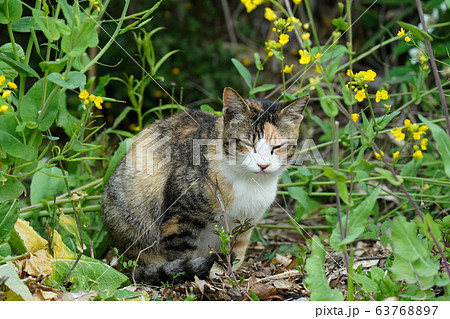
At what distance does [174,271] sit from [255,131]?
2.73ft

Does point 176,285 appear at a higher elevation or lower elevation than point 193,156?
lower

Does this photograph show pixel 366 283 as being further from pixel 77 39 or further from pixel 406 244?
pixel 77 39

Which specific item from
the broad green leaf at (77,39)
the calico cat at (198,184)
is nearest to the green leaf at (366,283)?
the calico cat at (198,184)

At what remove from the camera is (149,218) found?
9.77 feet

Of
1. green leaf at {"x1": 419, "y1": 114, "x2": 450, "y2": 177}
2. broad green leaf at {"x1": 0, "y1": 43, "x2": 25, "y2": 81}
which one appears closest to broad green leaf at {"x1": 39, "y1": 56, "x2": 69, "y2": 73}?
broad green leaf at {"x1": 0, "y1": 43, "x2": 25, "y2": 81}

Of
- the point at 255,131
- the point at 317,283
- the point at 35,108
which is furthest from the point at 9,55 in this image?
the point at 317,283

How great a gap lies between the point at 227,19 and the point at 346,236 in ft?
14.4

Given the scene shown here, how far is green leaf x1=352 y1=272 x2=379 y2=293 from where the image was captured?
207 centimetres

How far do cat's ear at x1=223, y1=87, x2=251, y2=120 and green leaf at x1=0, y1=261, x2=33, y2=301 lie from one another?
1305 millimetres

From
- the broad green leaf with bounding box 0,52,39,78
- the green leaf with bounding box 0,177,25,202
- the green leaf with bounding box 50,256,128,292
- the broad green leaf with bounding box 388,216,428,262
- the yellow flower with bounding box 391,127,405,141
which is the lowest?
the green leaf with bounding box 50,256,128,292

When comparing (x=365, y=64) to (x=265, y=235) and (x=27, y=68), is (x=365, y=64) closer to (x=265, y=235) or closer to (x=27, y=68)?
(x=265, y=235)

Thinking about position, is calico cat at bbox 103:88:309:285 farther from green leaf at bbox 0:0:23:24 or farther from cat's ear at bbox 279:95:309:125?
green leaf at bbox 0:0:23:24

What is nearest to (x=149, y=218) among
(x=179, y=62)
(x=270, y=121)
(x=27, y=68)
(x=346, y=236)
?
(x=270, y=121)

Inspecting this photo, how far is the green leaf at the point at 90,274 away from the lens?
95.7 inches
